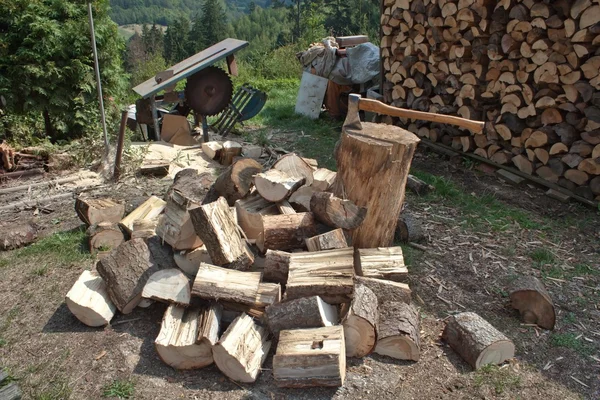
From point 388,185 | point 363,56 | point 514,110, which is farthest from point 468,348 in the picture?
point 363,56

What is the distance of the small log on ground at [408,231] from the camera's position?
4.35 meters

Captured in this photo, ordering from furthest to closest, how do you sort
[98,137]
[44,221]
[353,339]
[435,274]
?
[98,137], [44,221], [435,274], [353,339]

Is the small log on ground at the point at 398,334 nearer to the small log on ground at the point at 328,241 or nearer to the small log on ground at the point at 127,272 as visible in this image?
the small log on ground at the point at 328,241

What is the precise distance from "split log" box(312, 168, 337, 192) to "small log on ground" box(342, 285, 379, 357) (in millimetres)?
1466

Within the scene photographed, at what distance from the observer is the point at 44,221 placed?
4926 millimetres

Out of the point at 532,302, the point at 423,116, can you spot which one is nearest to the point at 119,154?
the point at 423,116

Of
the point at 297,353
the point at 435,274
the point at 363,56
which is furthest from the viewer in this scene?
the point at 363,56

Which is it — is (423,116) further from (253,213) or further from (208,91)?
(208,91)

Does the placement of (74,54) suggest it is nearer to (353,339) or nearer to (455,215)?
(455,215)

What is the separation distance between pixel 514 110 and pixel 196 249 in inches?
160

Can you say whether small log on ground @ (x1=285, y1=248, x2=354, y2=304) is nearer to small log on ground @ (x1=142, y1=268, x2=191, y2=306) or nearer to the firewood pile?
the firewood pile

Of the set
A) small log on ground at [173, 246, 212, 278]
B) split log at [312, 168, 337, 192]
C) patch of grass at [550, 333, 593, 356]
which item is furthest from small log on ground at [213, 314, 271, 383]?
patch of grass at [550, 333, 593, 356]

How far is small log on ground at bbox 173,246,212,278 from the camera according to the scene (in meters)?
3.59

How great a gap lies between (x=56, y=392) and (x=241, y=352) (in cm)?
103
